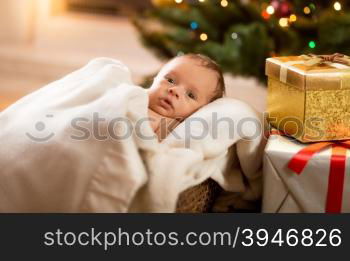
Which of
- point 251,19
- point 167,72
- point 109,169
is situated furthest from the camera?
point 251,19

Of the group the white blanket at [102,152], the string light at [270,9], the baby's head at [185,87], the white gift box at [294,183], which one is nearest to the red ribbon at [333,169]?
the white gift box at [294,183]

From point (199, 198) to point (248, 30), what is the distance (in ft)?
3.67

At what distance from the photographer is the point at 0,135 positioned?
1.23 meters

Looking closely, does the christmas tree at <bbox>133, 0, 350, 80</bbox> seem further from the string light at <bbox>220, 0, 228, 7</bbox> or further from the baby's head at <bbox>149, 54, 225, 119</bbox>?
the baby's head at <bbox>149, 54, 225, 119</bbox>

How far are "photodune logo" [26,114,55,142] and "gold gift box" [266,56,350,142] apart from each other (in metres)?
0.50

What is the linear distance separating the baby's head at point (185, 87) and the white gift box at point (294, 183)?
0.20m

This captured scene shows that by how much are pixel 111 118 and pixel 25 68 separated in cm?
246

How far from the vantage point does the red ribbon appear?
1226 millimetres

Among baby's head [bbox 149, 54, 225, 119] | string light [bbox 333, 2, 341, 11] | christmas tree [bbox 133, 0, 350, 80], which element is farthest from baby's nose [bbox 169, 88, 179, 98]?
string light [bbox 333, 2, 341, 11]

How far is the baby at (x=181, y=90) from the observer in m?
1.34

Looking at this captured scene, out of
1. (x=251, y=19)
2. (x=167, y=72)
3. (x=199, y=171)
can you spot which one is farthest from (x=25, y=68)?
(x=199, y=171)

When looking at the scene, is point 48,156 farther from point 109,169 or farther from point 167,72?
point 167,72

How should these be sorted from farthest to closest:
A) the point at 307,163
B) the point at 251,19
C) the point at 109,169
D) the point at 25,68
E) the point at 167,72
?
1. the point at 25,68
2. the point at 251,19
3. the point at 167,72
4. the point at 307,163
5. the point at 109,169

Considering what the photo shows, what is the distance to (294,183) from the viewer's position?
125 centimetres
